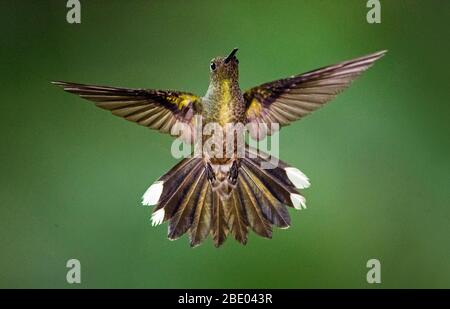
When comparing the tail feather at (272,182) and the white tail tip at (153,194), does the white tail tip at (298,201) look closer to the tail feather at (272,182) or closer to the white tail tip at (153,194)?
the tail feather at (272,182)

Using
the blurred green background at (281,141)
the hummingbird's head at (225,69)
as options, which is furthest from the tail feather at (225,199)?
the blurred green background at (281,141)

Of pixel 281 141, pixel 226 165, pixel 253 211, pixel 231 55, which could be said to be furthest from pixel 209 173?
pixel 281 141

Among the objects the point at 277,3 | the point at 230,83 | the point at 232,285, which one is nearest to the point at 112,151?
the point at 232,285

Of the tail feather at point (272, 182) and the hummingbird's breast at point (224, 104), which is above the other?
the hummingbird's breast at point (224, 104)

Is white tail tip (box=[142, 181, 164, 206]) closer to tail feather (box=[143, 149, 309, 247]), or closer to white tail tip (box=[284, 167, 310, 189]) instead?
tail feather (box=[143, 149, 309, 247])

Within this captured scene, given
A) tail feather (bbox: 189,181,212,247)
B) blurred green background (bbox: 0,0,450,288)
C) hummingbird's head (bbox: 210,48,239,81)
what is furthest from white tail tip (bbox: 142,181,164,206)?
blurred green background (bbox: 0,0,450,288)

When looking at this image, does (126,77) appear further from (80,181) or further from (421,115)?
(421,115)

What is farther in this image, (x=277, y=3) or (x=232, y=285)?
(x=277, y=3)
